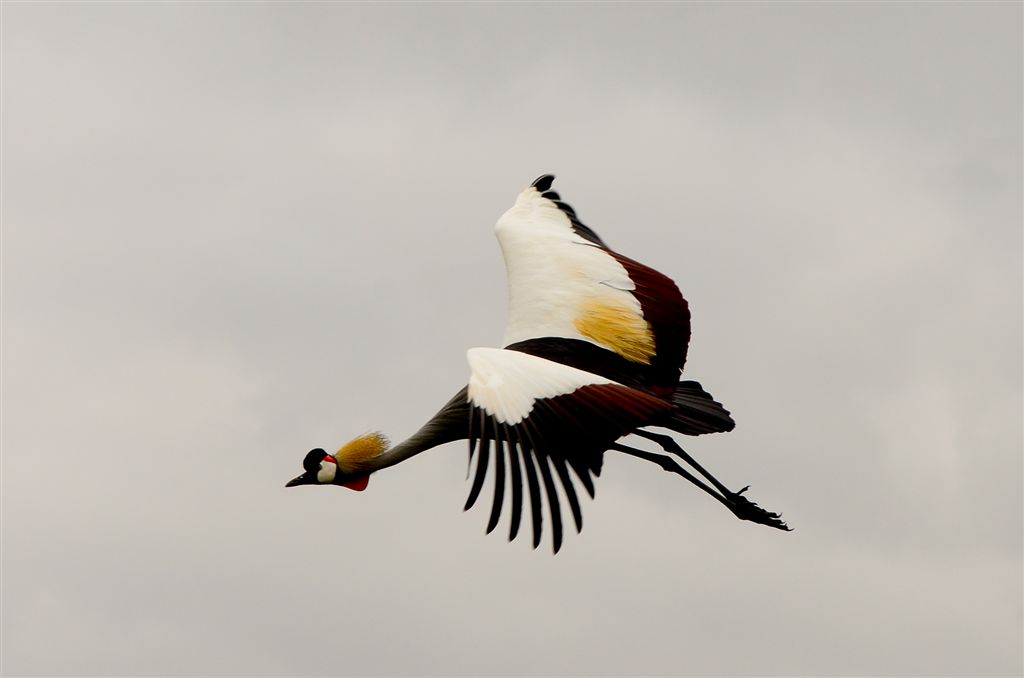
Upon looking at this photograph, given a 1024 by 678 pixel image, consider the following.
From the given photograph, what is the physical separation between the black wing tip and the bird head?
454 centimetres

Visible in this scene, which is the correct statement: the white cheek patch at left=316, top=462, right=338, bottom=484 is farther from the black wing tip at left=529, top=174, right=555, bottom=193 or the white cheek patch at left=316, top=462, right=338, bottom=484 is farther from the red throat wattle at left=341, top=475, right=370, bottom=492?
the black wing tip at left=529, top=174, right=555, bottom=193

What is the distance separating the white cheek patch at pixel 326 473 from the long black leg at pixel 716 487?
359 cm

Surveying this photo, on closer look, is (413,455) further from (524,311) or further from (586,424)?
(586,424)

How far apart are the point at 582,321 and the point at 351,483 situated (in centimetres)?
340

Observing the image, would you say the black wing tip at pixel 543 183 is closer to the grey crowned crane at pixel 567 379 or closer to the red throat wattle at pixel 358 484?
the grey crowned crane at pixel 567 379

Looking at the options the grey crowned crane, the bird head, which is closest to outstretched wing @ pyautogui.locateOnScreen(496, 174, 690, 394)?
the grey crowned crane

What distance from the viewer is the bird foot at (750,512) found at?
19875 millimetres

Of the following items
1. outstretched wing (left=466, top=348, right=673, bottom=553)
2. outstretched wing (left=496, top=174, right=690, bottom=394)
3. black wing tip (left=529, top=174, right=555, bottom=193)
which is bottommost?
outstretched wing (left=466, top=348, right=673, bottom=553)

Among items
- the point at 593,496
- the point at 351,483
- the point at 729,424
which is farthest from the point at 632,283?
the point at 593,496

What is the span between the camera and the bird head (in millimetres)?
19719

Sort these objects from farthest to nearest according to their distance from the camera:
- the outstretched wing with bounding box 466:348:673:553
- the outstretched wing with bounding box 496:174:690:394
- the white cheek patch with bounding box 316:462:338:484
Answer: the white cheek patch with bounding box 316:462:338:484 < the outstretched wing with bounding box 496:174:690:394 < the outstretched wing with bounding box 466:348:673:553

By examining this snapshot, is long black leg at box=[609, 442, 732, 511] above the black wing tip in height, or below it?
below

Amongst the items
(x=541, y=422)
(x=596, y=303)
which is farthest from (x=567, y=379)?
(x=596, y=303)

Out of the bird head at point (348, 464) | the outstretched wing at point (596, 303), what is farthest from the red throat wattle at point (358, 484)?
the outstretched wing at point (596, 303)
